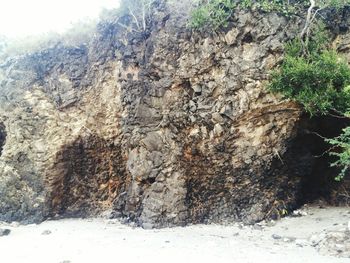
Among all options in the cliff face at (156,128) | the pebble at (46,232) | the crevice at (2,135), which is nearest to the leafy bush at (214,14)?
the cliff face at (156,128)

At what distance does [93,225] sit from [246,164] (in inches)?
234

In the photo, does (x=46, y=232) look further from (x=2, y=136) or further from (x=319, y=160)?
(x=319, y=160)

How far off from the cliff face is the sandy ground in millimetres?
892

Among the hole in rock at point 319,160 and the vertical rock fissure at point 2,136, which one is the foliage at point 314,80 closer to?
the hole in rock at point 319,160

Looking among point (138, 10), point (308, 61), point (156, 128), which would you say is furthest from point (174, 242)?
point (138, 10)

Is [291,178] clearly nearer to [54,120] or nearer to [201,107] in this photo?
[201,107]

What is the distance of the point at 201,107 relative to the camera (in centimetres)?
1207

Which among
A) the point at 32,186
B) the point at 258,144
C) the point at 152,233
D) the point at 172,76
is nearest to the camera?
the point at 152,233

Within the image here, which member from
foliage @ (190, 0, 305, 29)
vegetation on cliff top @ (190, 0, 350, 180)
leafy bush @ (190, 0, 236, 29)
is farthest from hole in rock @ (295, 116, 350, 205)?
leafy bush @ (190, 0, 236, 29)

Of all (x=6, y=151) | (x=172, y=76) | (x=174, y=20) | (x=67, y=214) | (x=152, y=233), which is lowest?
(x=67, y=214)

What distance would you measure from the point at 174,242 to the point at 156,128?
457cm

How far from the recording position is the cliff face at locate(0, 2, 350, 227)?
1159 centimetres

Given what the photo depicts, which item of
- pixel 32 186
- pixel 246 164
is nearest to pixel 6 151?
pixel 32 186

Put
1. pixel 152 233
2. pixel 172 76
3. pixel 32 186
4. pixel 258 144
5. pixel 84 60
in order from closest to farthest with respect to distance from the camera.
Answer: pixel 152 233 < pixel 258 144 < pixel 172 76 < pixel 32 186 < pixel 84 60
